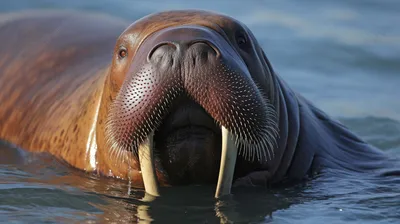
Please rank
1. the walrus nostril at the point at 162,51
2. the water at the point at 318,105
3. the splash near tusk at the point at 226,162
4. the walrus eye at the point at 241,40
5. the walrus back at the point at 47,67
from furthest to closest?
the walrus back at the point at 47,67 < the walrus eye at the point at 241,40 < the water at the point at 318,105 < the splash near tusk at the point at 226,162 < the walrus nostril at the point at 162,51

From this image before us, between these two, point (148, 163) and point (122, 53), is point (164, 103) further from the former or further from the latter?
point (122, 53)

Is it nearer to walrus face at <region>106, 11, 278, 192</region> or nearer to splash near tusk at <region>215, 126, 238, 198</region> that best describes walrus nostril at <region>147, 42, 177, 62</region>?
walrus face at <region>106, 11, 278, 192</region>

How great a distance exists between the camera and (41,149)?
29.6 ft

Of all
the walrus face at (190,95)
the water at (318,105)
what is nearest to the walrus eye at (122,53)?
the walrus face at (190,95)

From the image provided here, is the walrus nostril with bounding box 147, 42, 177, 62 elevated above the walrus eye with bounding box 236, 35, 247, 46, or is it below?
below

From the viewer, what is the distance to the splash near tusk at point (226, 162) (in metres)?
7.15

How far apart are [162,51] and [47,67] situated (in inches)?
118

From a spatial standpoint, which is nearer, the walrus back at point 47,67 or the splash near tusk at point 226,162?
the splash near tusk at point 226,162

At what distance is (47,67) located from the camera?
974 centimetres

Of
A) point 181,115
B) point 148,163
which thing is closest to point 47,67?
point 148,163

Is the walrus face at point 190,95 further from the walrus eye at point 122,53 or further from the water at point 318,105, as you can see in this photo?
the water at point 318,105

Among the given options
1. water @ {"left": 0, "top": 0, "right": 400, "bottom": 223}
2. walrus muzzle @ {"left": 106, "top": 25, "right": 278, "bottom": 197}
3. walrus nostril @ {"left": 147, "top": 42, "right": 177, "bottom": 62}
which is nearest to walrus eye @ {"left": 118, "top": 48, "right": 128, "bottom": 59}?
walrus muzzle @ {"left": 106, "top": 25, "right": 278, "bottom": 197}

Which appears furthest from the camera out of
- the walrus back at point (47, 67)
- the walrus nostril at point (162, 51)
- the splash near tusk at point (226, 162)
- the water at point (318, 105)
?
the walrus back at point (47, 67)

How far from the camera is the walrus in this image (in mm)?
6988
